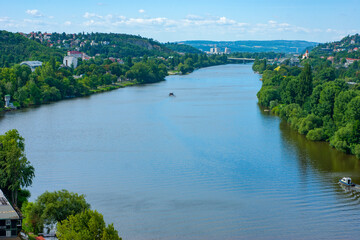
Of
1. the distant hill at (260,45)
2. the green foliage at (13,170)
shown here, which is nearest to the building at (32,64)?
the green foliage at (13,170)

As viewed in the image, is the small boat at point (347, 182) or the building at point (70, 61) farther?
the building at point (70, 61)

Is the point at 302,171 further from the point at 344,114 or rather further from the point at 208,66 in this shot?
the point at 208,66

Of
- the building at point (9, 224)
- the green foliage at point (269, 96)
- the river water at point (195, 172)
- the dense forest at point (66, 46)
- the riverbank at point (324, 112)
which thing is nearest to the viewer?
the building at point (9, 224)

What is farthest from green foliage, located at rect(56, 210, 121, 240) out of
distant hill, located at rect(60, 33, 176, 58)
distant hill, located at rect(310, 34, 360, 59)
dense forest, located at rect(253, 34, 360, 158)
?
distant hill, located at rect(310, 34, 360, 59)

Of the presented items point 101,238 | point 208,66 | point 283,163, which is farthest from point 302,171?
point 208,66

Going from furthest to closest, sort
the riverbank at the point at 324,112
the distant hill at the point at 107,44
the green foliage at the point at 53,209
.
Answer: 1. the distant hill at the point at 107,44
2. the riverbank at the point at 324,112
3. the green foliage at the point at 53,209

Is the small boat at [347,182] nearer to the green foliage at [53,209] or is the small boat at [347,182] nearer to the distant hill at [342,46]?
the green foliage at [53,209]
